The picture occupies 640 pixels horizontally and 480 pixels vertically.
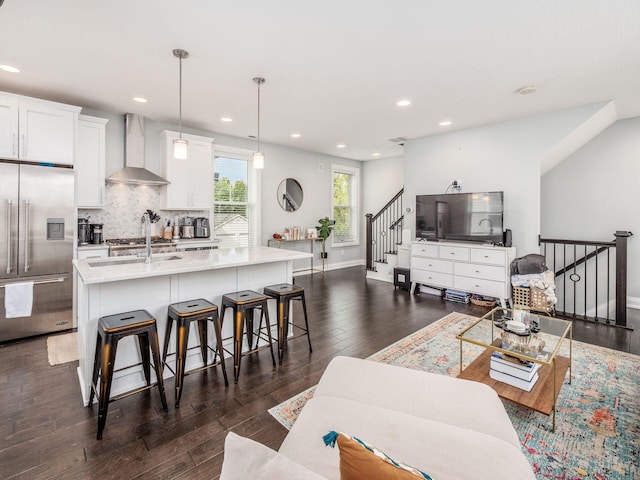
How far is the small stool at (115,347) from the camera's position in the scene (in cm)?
203

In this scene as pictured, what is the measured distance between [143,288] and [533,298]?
461 centimetres

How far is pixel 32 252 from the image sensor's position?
359 cm

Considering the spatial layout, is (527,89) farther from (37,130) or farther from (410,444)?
(37,130)

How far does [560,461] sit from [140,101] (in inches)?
210

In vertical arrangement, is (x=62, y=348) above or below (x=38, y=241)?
below

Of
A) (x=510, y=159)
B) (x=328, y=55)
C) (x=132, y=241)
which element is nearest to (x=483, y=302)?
(x=510, y=159)

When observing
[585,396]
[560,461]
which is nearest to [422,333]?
[585,396]

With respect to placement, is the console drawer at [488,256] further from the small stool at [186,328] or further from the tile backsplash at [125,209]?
the tile backsplash at [125,209]

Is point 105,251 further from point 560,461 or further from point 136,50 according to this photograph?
point 560,461

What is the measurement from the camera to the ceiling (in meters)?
2.35

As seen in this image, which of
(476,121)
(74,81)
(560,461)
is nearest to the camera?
(560,461)

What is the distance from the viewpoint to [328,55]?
9.77 ft

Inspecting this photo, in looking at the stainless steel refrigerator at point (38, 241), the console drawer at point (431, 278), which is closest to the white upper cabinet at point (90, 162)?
the stainless steel refrigerator at point (38, 241)

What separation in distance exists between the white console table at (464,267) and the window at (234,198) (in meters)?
3.20
